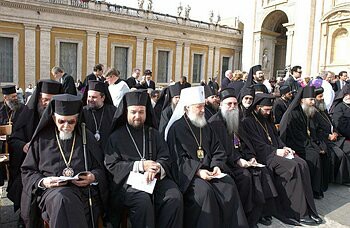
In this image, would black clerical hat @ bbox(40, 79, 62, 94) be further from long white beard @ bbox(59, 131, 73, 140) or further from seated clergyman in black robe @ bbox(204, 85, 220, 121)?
seated clergyman in black robe @ bbox(204, 85, 220, 121)

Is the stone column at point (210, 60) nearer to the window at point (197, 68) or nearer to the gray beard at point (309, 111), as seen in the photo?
the window at point (197, 68)

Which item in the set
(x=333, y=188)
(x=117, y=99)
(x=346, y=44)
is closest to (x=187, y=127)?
(x=117, y=99)

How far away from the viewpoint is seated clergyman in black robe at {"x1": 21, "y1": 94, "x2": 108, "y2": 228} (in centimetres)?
304

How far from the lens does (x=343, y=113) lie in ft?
21.4

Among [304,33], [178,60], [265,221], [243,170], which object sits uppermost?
[304,33]

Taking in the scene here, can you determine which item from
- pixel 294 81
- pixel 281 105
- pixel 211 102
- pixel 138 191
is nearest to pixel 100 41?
pixel 294 81

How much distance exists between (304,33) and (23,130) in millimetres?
21018

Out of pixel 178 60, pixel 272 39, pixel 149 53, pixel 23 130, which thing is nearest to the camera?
pixel 23 130

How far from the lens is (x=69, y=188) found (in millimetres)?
3051

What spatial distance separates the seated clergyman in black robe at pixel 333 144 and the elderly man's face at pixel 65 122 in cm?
432

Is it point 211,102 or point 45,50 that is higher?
point 45,50

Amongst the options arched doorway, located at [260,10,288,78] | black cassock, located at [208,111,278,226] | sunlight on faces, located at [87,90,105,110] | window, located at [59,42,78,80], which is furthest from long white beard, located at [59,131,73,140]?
arched doorway, located at [260,10,288,78]

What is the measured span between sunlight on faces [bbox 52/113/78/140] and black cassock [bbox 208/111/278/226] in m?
1.85

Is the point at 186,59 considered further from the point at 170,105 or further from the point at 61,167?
the point at 61,167
